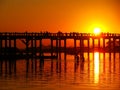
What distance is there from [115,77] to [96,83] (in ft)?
18.3

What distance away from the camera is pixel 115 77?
1843 inches

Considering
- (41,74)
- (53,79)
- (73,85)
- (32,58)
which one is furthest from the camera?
(32,58)

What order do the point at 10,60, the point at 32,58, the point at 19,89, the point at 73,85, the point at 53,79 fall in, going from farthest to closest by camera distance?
the point at 32,58 → the point at 10,60 → the point at 53,79 → the point at 73,85 → the point at 19,89

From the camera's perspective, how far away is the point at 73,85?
40.3 metres

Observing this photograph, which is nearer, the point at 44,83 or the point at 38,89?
the point at 38,89

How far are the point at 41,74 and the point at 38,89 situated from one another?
40.4ft

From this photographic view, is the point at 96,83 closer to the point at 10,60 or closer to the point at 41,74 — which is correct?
the point at 41,74

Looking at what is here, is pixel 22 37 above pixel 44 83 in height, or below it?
above

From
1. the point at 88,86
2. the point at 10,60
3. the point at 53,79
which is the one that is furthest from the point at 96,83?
the point at 10,60

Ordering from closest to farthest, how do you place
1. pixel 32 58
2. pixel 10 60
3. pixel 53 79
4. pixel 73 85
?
pixel 73 85 → pixel 53 79 → pixel 10 60 → pixel 32 58

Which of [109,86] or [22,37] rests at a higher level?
[22,37]

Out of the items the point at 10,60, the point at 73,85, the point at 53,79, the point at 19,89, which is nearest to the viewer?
the point at 19,89

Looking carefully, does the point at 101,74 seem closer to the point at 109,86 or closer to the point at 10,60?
the point at 109,86

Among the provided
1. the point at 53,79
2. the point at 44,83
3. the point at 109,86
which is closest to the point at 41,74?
the point at 53,79
